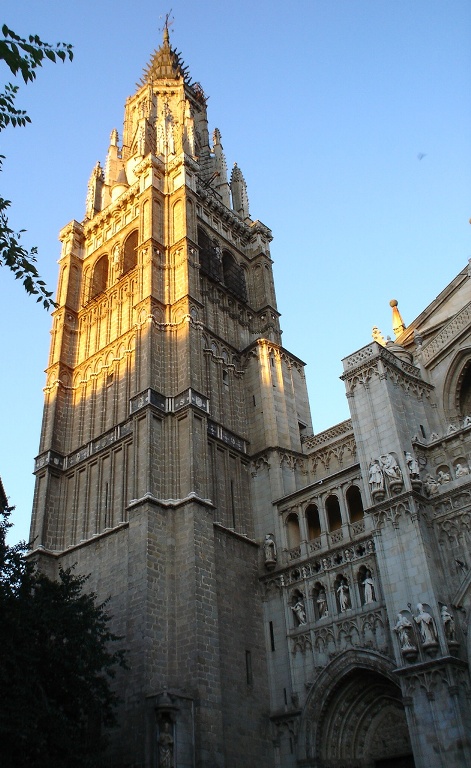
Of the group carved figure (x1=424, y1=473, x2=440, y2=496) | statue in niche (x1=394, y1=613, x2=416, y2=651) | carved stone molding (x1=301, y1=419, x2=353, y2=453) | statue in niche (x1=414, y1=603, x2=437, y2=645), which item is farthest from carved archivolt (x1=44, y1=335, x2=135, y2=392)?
statue in niche (x1=414, y1=603, x2=437, y2=645)

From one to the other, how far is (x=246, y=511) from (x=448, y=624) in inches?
427

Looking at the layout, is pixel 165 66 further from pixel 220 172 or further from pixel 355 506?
pixel 355 506

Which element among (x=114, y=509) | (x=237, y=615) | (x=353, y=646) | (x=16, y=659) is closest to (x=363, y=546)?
(x=353, y=646)

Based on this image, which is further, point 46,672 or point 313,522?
point 313,522

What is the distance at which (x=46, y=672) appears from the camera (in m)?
18.4

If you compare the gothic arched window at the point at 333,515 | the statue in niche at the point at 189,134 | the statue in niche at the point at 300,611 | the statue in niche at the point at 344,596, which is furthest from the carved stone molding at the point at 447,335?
the statue in niche at the point at 189,134

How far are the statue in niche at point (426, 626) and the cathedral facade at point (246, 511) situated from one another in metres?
0.05

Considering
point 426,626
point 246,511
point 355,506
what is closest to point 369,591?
point 426,626

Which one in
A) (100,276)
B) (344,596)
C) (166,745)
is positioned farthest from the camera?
(100,276)

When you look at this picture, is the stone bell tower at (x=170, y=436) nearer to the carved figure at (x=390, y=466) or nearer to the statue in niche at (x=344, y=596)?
the statue in niche at (x=344, y=596)

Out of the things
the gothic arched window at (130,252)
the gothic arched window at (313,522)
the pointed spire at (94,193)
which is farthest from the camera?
the pointed spire at (94,193)

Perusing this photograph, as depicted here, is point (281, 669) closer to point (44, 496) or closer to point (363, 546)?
point (363, 546)

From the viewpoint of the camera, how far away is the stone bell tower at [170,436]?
74.5 feet

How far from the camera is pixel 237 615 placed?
25875 mm
